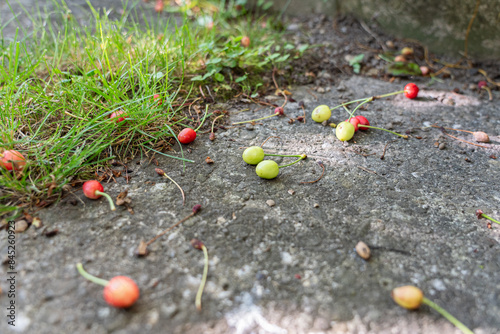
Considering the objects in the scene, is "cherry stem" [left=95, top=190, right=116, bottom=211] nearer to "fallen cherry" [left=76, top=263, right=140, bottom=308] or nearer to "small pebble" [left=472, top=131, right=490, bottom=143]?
"fallen cherry" [left=76, top=263, right=140, bottom=308]

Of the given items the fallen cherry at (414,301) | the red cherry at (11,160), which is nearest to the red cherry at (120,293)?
the red cherry at (11,160)

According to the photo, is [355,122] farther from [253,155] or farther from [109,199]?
[109,199]

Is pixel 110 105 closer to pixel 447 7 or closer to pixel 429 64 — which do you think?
pixel 429 64

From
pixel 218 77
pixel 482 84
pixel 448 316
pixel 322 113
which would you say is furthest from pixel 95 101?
pixel 482 84

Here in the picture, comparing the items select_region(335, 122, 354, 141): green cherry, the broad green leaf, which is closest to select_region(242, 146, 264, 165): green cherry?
select_region(335, 122, 354, 141): green cherry

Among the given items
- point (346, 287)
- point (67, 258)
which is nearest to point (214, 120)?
point (67, 258)
